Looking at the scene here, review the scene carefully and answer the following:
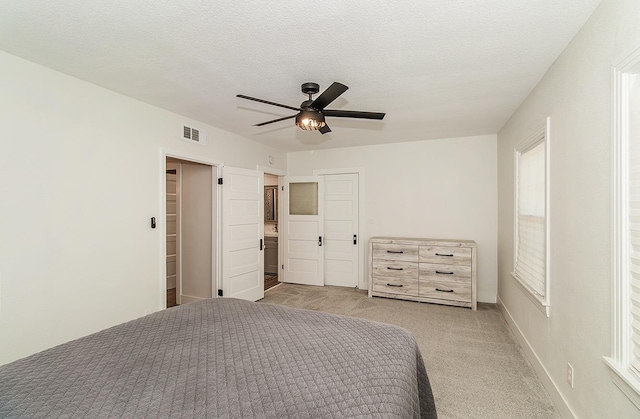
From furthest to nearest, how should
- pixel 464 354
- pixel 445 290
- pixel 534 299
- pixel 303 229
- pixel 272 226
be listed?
pixel 272 226, pixel 303 229, pixel 445 290, pixel 464 354, pixel 534 299

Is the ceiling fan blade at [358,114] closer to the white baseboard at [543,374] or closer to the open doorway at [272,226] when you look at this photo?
the white baseboard at [543,374]

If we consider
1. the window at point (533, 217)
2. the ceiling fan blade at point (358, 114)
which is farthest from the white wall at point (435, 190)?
the ceiling fan blade at point (358, 114)

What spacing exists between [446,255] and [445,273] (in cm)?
27

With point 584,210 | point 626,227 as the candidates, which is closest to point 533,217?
point 584,210

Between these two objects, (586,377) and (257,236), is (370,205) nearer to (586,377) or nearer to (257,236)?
(257,236)

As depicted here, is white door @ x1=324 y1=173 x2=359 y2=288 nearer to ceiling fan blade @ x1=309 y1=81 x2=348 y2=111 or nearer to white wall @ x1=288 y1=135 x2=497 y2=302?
white wall @ x1=288 y1=135 x2=497 y2=302

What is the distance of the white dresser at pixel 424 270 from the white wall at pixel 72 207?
3122 millimetres

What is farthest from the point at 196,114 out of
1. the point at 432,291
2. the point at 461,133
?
the point at 432,291

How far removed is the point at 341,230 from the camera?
5379mm

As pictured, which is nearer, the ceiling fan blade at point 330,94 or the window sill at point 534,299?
the ceiling fan blade at point 330,94

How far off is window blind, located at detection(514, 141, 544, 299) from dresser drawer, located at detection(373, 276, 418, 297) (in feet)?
4.84

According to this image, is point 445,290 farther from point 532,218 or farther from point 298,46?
point 298,46

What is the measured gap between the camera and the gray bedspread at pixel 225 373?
106 cm

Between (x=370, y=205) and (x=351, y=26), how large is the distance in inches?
144
